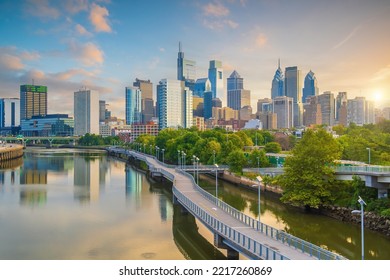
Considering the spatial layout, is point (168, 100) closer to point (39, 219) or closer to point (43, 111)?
point (43, 111)

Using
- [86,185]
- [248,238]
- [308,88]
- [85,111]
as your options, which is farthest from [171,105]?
[248,238]

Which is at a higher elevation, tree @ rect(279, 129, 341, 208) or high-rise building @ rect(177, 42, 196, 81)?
high-rise building @ rect(177, 42, 196, 81)

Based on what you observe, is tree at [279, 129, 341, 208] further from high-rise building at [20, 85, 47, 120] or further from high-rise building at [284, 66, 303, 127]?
high-rise building at [20, 85, 47, 120]

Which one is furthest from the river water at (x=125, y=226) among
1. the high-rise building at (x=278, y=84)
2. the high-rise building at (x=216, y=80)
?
the high-rise building at (x=216, y=80)

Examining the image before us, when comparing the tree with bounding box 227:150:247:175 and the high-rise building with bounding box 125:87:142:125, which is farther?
the high-rise building with bounding box 125:87:142:125

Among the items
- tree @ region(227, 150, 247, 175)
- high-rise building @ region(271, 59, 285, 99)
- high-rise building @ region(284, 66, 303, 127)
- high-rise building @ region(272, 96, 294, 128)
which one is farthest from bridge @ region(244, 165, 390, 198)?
high-rise building @ region(271, 59, 285, 99)

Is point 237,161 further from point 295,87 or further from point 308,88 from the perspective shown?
point 308,88
